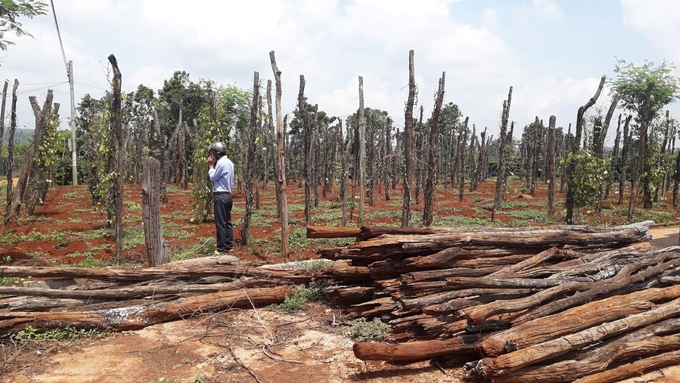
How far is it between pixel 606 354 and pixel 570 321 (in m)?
0.41

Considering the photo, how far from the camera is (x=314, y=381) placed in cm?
405

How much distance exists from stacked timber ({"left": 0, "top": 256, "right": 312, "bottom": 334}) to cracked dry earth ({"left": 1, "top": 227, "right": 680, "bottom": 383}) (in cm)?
20

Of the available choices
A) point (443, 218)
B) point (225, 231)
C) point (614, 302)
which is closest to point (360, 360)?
point (614, 302)

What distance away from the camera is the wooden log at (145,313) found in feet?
15.3

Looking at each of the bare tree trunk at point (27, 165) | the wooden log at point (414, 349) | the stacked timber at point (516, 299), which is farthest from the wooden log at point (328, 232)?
the bare tree trunk at point (27, 165)

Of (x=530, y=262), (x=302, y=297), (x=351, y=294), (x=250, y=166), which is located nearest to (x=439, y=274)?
(x=351, y=294)

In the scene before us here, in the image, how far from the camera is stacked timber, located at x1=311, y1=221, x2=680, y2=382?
4.13 m

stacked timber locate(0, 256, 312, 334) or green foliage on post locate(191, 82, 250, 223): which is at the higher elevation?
green foliage on post locate(191, 82, 250, 223)

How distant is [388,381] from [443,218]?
12.3m

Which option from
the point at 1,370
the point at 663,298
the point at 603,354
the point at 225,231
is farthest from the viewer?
the point at 225,231

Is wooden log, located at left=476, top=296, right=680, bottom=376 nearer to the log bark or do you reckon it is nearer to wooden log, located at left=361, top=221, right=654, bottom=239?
the log bark

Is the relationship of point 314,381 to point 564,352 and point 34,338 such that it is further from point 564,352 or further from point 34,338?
point 34,338

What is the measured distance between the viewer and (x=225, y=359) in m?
4.42

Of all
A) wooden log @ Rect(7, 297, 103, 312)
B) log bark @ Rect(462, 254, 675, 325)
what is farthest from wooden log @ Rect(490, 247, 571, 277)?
wooden log @ Rect(7, 297, 103, 312)
